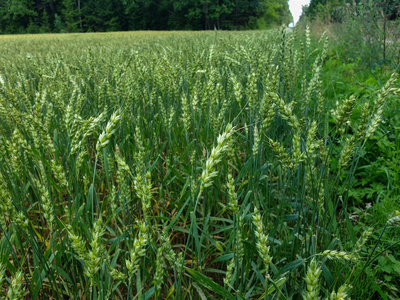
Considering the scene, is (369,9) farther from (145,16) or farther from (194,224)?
(145,16)

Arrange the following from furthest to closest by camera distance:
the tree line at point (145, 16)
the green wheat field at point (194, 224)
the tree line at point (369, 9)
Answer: the tree line at point (145, 16) → the tree line at point (369, 9) → the green wheat field at point (194, 224)

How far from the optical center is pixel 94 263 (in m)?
0.61

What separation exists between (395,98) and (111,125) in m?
2.75

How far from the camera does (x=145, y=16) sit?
3603 cm

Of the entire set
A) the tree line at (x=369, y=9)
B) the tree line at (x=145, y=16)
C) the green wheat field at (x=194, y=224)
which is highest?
the tree line at (x=145, y=16)

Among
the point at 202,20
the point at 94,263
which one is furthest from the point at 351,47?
the point at 202,20

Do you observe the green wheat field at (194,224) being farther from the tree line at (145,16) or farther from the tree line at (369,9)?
the tree line at (145,16)

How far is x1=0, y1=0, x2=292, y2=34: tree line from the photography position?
33.1 m

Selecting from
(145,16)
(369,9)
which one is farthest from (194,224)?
(145,16)

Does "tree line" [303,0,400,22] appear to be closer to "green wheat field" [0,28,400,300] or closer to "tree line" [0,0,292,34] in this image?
A: "green wheat field" [0,28,400,300]

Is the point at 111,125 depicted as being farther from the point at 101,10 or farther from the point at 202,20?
the point at 101,10

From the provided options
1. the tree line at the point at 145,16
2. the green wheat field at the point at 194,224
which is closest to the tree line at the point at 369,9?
the green wheat field at the point at 194,224

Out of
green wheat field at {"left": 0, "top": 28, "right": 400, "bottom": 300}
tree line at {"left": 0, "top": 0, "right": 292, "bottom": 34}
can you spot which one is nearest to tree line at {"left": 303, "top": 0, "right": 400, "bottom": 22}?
green wheat field at {"left": 0, "top": 28, "right": 400, "bottom": 300}

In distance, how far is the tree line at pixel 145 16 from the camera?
33.1 m
